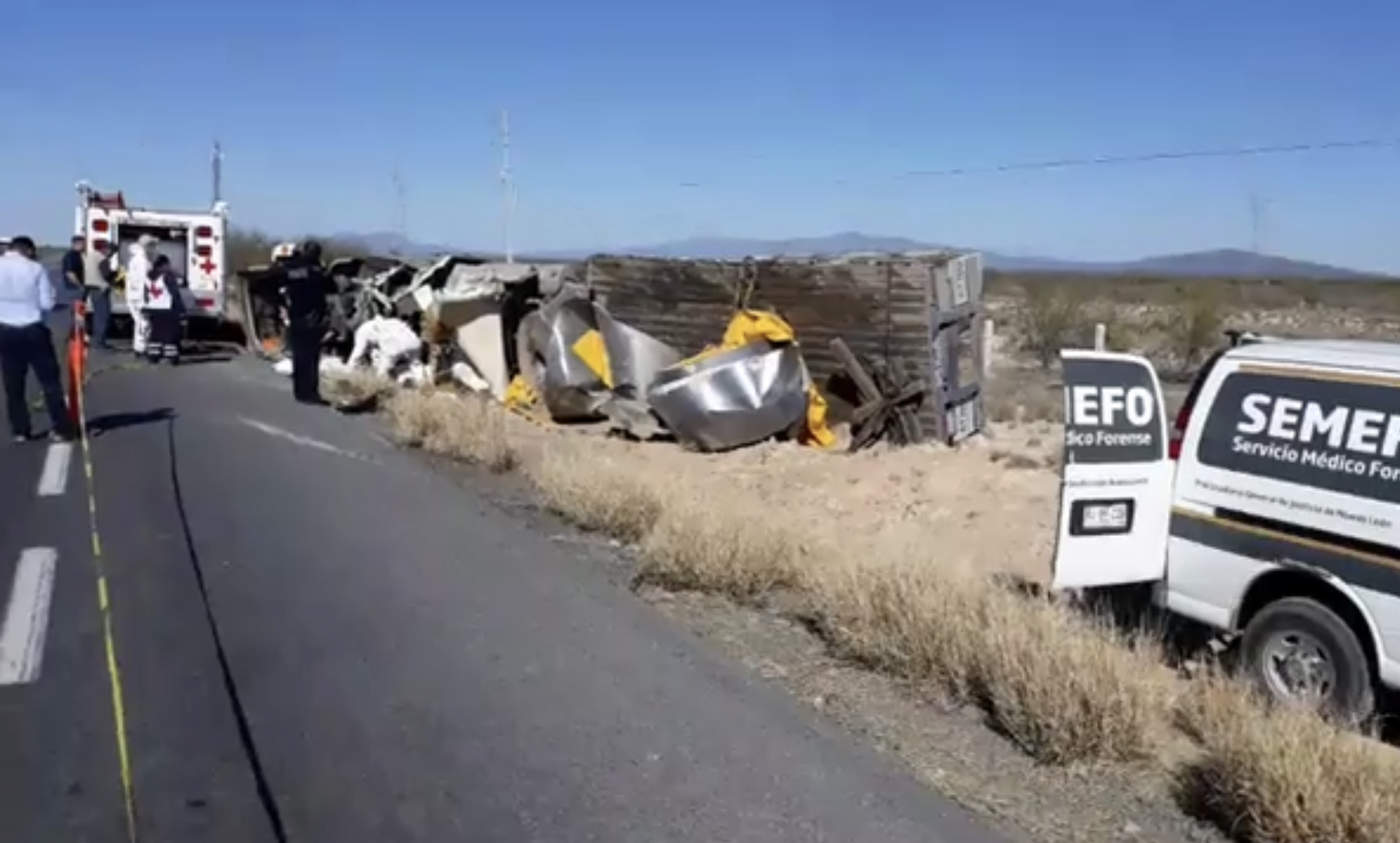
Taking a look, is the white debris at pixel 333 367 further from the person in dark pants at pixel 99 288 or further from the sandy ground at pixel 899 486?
the person in dark pants at pixel 99 288

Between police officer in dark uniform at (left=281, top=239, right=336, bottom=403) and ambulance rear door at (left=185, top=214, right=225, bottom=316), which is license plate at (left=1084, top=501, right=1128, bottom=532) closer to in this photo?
police officer in dark uniform at (left=281, top=239, right=336, bottom=403)

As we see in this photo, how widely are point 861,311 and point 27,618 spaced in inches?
489

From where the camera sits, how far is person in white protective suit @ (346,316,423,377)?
23.2 meters

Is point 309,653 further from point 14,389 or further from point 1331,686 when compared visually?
point 14,389

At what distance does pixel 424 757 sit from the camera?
6078mm

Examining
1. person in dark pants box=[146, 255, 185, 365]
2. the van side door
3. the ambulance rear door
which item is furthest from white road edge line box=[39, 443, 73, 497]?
the ambulance rear door

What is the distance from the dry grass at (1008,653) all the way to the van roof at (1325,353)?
1727mm

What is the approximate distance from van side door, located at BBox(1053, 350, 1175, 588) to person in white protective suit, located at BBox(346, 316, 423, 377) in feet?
52.4

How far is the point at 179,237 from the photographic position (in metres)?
29.1

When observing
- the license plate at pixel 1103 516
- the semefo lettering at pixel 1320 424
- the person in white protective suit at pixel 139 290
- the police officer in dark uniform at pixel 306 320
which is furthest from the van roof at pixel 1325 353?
the person in white protective suit at pixel 139 290

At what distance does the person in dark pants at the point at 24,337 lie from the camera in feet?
49.3

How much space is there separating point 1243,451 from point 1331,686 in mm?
1366

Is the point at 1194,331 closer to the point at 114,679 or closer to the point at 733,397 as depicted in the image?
the point at 733,397

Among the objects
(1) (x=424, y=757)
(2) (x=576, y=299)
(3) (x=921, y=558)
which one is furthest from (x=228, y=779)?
(2) (x=576, y=299)
